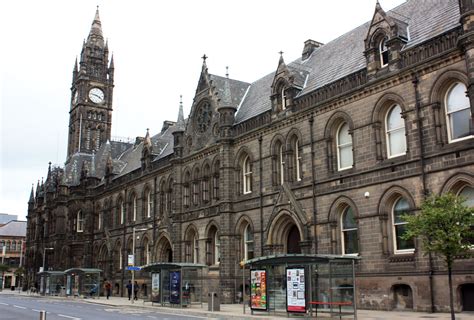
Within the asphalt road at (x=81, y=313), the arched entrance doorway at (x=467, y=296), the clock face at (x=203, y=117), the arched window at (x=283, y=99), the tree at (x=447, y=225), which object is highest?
the clock face at (x=203, y=117)

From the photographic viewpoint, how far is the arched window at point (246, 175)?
35562 mm

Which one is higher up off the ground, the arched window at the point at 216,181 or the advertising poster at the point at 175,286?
the arched window at the point at 216,181

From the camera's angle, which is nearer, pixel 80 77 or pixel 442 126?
pixel 442 126

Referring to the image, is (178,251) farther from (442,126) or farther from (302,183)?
(442,126)

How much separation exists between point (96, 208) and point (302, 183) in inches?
1420

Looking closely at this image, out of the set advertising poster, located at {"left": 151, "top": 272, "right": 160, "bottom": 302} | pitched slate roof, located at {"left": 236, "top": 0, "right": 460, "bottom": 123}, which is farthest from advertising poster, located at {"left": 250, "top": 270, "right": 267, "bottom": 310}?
pitched slate roof, located at {"left": 236, "top": 0, "right": 460, "bottom": 123}

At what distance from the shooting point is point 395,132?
2595cm

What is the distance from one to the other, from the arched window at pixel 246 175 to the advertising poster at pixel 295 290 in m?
13.0

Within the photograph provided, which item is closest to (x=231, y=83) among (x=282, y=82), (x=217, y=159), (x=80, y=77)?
(x=217, y=159)

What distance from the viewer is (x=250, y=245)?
35.1m

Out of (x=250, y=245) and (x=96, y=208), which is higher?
(x=96, y=208)

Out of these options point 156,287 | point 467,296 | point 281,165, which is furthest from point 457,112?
point 156,287

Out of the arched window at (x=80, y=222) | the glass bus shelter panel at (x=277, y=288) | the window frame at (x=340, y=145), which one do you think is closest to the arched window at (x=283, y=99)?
the window frame at (x=340, y=145)

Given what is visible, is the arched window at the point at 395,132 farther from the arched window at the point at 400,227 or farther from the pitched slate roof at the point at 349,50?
the pitched slate roof at the point at 349,50
